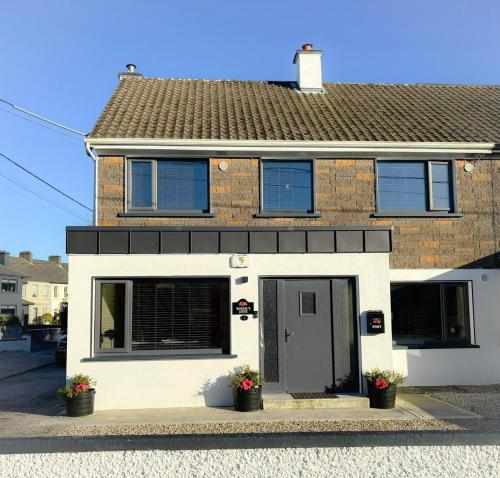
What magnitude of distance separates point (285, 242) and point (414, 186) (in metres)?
3.58

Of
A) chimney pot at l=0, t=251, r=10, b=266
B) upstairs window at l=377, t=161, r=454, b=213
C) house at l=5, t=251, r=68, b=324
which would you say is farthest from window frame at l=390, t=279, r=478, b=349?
house at l=5, t=251, r=68, b=324

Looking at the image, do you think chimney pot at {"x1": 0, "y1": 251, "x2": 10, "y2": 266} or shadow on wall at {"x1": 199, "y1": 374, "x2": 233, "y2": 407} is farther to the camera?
chimney pot at {"x1": 0, "y1": 251, "x2": 10, "y2": 266}

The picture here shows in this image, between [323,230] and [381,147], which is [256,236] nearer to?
[323,230]

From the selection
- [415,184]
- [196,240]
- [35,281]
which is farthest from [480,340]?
[35,281]

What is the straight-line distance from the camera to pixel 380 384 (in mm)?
8766

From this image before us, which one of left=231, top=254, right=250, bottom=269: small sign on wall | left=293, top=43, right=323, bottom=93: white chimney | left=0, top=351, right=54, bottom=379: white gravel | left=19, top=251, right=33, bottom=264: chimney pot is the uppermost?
left=293, top=43, right=323, bottom=93: white chimney

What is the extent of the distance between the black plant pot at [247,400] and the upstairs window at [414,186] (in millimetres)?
4861

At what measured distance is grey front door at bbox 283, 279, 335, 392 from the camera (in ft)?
30.6

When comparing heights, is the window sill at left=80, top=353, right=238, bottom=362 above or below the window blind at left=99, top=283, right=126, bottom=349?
below

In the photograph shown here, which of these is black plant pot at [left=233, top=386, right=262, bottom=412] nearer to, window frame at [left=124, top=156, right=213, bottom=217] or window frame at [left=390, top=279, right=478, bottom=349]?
window frame at [left=390, top=279, right=478, bottom=349]

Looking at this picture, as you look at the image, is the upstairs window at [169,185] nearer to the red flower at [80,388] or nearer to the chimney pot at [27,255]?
the red flower at [80,388]

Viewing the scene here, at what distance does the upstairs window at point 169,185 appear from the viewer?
428 inches

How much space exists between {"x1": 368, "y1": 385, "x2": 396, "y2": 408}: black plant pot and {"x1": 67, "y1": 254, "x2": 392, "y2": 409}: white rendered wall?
1.93 feet

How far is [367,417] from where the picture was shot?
806cm
